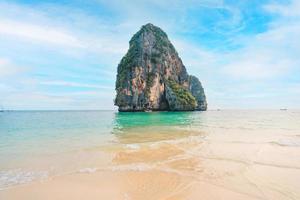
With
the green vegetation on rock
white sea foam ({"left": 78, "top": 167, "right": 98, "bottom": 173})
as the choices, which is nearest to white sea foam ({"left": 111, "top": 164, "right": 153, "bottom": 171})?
white sea foam ({"left": 78, "top": 167, "right": 98, "bottom": 173})

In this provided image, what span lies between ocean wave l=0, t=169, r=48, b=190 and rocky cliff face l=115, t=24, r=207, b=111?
79538mm

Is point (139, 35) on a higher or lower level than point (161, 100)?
higher

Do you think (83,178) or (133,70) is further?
(133,70)

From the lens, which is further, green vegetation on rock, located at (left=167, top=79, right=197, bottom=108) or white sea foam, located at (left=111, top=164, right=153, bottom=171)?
green vegetation on rock, located at (left=167, top=79, right=197, bottom=108)

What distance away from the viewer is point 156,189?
18.4 ft

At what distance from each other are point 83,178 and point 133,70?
85732mm

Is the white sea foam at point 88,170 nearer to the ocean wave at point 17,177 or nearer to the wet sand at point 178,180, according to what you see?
the wet sand at point 178,180

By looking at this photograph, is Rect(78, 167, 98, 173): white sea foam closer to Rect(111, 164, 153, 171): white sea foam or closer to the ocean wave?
Rect(111, 164, 153, 171): white sea foam

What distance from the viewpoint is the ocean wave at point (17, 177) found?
6.19 metres

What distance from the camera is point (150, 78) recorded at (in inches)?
3642

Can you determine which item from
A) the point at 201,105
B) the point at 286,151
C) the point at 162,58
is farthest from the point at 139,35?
the point at 286,151

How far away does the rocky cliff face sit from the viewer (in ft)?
290

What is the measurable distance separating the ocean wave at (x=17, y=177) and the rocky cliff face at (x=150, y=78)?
261 feet

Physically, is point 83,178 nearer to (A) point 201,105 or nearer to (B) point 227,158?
(B) point 227,158
